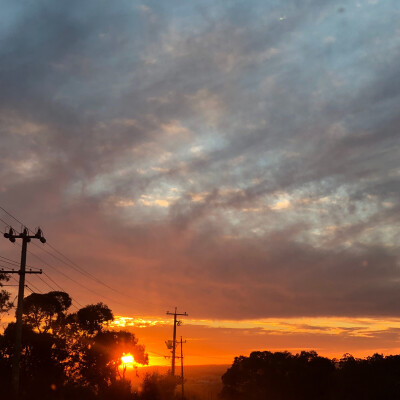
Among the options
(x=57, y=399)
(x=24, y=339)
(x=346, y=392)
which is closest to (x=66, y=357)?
(x=24, y=339)

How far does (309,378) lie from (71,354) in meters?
51.7

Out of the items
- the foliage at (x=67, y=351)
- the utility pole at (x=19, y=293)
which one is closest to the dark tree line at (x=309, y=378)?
the foliage at (x=67, y=351)

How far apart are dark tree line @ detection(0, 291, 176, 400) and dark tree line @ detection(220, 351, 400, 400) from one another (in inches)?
1228

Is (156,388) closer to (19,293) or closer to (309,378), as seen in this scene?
(19,293)

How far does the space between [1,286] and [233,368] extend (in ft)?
250

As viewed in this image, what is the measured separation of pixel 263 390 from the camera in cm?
10856

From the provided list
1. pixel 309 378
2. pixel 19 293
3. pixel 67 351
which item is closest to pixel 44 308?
pixel 67 351

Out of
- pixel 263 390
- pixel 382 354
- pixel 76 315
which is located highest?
pixel 76 315

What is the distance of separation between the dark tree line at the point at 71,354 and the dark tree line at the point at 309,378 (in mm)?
31195

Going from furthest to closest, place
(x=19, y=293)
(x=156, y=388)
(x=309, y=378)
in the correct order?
1. (x=309, y=378)
2. (x=156, y=388)
3. (x=19, y=293)

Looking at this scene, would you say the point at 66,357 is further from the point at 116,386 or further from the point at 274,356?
the point at 274,356

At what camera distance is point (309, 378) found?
105 metres

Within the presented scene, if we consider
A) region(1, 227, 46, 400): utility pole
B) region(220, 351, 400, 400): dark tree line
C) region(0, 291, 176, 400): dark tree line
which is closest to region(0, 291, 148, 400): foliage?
region(0, 291, 176, 400): dark tree line

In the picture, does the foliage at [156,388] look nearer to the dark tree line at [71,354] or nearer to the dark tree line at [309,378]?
the dark tree line at [71,354]
